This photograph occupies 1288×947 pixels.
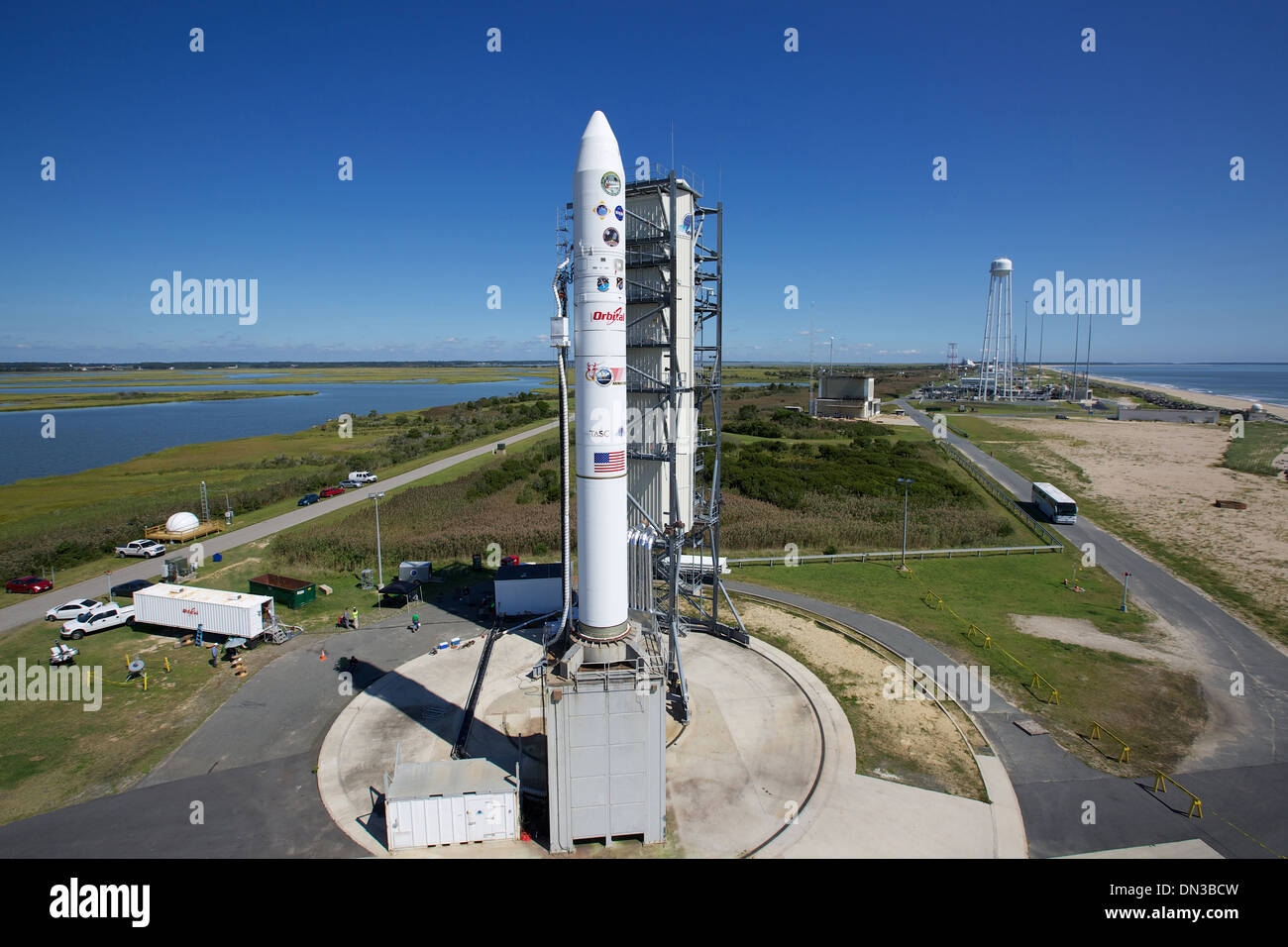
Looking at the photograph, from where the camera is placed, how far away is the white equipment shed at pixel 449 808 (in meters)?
15.5

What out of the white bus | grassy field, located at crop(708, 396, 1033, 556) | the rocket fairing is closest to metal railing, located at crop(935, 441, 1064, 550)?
grassy field, located at crop(708, 396, 1033, 556)

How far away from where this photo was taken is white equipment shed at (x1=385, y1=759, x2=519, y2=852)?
15.5m

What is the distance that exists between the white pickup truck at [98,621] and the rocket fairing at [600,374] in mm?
24112

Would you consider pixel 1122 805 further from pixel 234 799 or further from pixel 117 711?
pixel 117 711

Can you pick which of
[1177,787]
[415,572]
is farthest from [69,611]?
[1177,787]

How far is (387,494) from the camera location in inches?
2183

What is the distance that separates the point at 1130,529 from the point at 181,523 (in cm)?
6649

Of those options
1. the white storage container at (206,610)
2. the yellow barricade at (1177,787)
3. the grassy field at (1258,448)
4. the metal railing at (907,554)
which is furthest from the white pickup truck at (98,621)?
the grassy field at (1258,448)

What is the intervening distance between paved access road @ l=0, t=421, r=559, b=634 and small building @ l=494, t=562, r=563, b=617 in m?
21.0

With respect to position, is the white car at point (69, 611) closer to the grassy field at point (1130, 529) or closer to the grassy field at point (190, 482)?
the grassy field at point (190, 482)

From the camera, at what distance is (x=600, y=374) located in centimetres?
1789

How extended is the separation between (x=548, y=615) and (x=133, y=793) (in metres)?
15.2
